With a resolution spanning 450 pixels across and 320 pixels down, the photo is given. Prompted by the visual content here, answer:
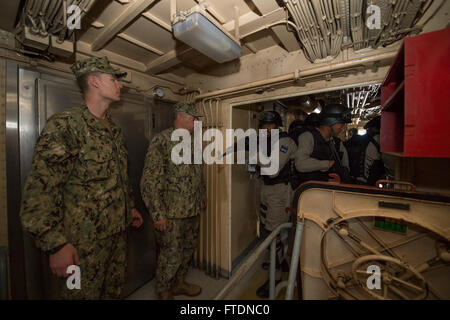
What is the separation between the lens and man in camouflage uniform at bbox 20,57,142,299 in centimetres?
100

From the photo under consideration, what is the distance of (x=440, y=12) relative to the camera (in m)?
1.24

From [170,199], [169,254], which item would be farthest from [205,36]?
[169,254]

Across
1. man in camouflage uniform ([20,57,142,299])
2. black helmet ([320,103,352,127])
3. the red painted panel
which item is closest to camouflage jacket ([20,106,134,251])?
man in camouflage uniform ([20,57,142,299])

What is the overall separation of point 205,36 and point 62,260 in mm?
1764

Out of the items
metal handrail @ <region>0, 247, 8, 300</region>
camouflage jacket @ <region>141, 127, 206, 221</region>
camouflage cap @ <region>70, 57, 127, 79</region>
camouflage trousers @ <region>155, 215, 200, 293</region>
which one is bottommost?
camouflage trousers @ <region>155, 215, 200, 293</region>

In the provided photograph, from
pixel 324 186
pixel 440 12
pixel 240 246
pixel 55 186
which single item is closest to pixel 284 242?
pixel 240 246

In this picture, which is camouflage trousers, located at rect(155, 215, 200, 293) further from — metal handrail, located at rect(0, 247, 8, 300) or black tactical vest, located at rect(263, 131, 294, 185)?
black tactical vest, located at rect(263, 131, 294, 185)

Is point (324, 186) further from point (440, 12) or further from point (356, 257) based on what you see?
point (440, 12)

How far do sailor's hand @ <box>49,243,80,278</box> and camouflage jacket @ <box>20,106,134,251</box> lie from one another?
7cm

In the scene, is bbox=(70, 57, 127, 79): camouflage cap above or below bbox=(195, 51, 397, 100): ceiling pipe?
below

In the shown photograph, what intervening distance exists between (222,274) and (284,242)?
1012 millimetres

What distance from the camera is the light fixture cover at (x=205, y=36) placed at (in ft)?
3.79

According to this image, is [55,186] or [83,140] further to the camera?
[83,140]
